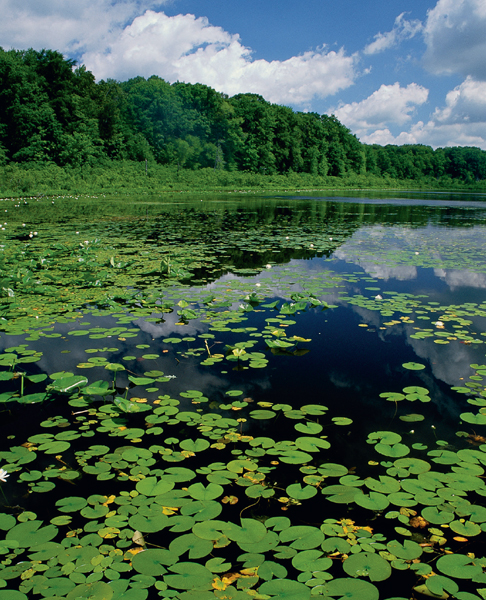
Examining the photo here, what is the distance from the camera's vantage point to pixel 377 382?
10.0 feet

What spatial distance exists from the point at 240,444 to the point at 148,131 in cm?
4782

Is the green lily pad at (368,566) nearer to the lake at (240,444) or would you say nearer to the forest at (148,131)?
the lake at (240,444)

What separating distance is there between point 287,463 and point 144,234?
9.51 metres

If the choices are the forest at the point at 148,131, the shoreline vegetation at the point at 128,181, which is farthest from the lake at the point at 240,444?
the forest at the point at 148,131

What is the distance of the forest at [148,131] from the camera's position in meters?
32.5

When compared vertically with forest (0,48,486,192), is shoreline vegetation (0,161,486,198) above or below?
below

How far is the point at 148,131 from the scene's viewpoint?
146 feet

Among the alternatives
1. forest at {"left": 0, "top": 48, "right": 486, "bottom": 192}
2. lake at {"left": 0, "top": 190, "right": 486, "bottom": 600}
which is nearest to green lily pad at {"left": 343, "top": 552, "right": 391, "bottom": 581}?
lake at {"left": 0, "top": 190, "right": 486, "bottom": 600}

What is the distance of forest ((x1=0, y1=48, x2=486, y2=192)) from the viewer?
3247cm

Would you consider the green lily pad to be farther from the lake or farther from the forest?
the forest

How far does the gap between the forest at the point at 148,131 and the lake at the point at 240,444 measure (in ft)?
79.6

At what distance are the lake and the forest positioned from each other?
956 inches

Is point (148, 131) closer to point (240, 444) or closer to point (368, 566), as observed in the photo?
point (240, 444)

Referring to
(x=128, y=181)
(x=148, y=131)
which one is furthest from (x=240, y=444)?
(x=148, y=131)
